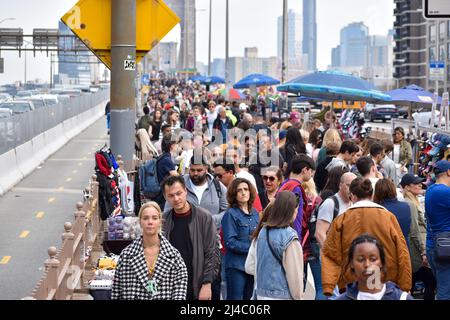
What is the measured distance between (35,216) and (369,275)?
47.8ft

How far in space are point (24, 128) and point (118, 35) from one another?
18.4 metres

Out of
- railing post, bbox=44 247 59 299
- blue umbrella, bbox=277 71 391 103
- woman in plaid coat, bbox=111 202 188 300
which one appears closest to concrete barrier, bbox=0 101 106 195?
blue umbrella, bbox=277 71 391 103

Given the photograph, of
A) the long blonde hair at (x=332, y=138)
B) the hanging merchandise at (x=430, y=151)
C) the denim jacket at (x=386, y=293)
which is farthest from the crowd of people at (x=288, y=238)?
the hanging merchandise at (x=430, y=151)

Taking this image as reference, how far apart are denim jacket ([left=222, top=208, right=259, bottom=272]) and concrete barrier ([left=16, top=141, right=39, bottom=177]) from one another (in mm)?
18463

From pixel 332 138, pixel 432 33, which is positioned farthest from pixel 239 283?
pixel 432 33

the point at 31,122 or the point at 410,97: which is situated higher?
the point at 410,97

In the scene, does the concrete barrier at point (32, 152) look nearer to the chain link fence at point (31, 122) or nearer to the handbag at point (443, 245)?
the chain link fence at point (31, 122)

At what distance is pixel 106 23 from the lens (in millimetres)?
12836

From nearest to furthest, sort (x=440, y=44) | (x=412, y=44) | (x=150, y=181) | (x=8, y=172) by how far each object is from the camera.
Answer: (x=150, y=181) < (x=8, y=172) < (x=440, y=44) < (x=412, y=44)

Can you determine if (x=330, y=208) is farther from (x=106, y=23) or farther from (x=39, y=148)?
(x=39, y=148)

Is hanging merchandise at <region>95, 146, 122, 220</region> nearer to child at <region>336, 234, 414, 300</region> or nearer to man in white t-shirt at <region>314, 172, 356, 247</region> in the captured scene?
man in white t-shirt at <region>314, 172, 356, 247</region>

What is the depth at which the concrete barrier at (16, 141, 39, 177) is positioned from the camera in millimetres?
28516
